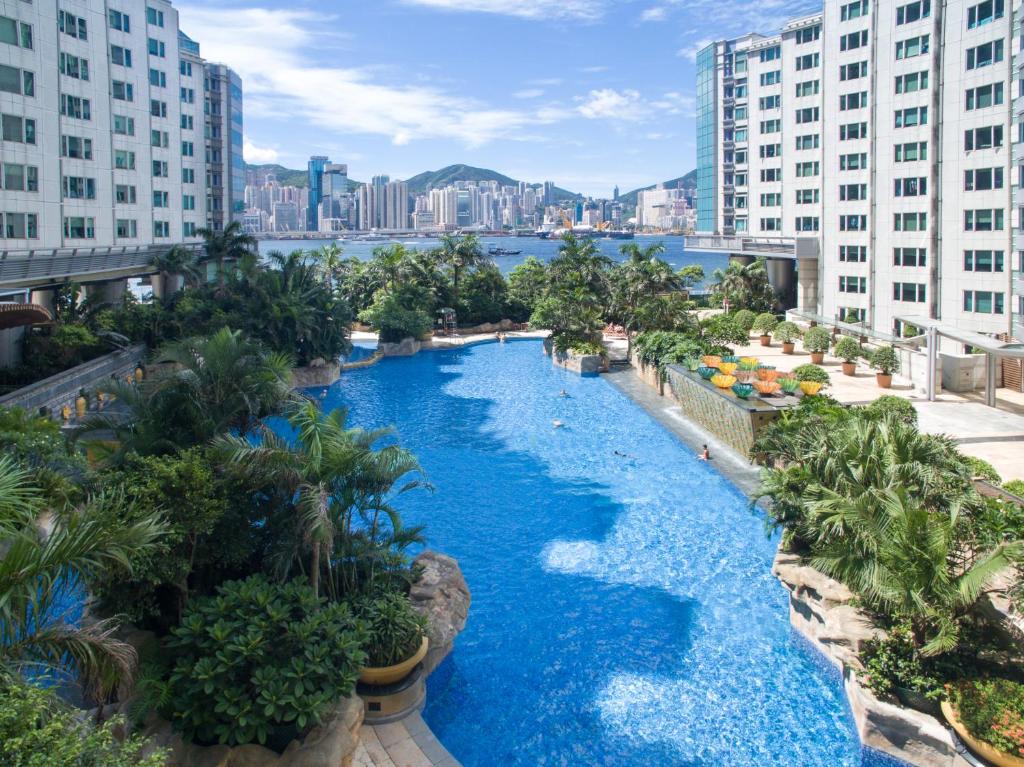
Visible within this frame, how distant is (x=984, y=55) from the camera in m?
39.4

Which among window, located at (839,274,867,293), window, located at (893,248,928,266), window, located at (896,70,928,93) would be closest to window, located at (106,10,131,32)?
window, located at (896,70,928,93)

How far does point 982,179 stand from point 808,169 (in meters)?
19.8

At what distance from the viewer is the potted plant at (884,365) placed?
34.9m

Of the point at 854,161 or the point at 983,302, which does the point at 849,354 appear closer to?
the point at 983,302

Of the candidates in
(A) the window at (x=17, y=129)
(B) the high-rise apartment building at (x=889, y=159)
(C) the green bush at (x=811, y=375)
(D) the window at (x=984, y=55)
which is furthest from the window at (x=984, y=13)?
(A) the window at (x=17, y=129)

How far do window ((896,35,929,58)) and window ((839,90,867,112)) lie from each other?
4.86 metres

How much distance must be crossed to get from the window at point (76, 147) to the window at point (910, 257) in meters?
44.6

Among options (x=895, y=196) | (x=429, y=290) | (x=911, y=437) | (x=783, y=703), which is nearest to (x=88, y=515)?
(x=783, y=703)

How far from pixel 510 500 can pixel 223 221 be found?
43682mm

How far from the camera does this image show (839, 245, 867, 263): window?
5016 centimetres

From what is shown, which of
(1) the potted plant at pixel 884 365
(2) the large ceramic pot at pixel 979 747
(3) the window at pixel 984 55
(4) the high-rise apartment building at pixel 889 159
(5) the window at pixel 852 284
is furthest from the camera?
(5) the window at pixel 852 284

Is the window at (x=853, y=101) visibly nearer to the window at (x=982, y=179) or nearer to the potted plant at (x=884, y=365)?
the window at (x=982, y=179)

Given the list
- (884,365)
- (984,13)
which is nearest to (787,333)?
(884,365)

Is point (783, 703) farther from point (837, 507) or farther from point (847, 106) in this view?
point (847, 106)
